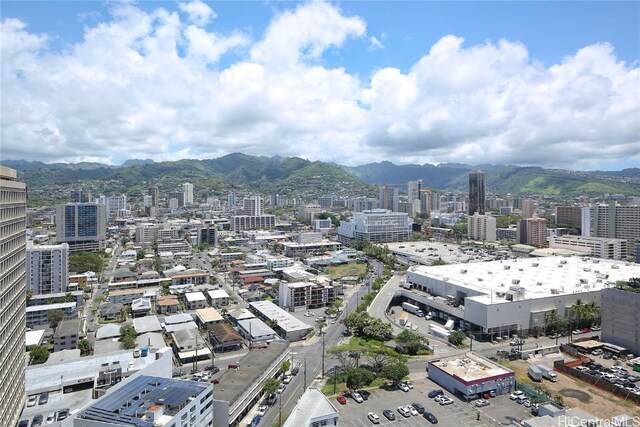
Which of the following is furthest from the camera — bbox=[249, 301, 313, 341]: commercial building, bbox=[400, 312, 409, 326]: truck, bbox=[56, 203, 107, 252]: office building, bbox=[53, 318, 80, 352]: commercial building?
bbox=[56, 203, 107, 252]: office building

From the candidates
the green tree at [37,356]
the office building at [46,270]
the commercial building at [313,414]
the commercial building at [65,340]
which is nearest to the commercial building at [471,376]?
the commercial building at [313,414]

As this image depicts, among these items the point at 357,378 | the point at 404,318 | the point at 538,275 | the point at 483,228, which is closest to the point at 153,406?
the point at 357,378

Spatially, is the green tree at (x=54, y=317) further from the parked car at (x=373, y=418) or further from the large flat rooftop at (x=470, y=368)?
the large flat rooftop at (x=470, y=368)

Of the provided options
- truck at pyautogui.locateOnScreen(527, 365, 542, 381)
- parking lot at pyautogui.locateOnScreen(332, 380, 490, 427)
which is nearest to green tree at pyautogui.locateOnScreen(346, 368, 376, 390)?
parking lot at pyautogui.locateOnScreen(332, 380, 490, 427)

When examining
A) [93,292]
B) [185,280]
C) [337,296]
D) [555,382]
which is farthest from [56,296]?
[555,382]

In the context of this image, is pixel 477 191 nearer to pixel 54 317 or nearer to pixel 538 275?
pixel 538 275

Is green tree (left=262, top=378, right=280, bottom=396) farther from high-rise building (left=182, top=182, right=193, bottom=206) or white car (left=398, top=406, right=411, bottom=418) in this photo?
high-rise building (left=182, top=182, right=193, bottom=206)
